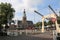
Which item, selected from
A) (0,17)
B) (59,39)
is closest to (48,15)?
(0,17)

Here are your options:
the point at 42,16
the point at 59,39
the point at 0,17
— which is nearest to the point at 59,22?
the point at 42,16

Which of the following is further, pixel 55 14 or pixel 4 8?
pixel 4 8

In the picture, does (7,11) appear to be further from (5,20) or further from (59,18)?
(59,18)

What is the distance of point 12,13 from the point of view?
7788cm

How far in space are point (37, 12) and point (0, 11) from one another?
54.8 ft

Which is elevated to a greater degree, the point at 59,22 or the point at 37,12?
the point at 37,12

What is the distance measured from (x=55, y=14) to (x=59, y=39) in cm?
4811

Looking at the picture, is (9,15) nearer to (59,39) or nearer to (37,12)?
(37,12)

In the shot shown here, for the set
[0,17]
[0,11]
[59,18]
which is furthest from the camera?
[0,11]

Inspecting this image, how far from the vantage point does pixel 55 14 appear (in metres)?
53.9

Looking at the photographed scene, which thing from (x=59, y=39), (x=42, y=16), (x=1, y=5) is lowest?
(x=59, y=39)

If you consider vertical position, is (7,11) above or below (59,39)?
above

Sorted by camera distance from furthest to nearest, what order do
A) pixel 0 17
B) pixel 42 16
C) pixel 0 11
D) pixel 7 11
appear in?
pixel 7 11 → pixel 0 11 → pixel 0 17 → pixel 42 16

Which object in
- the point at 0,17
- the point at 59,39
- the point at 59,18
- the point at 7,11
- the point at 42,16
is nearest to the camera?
the point at 59,39
